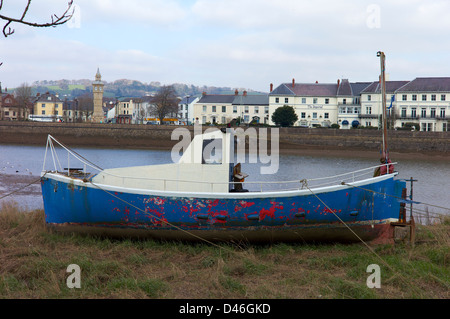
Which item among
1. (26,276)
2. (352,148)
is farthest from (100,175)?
(352,148)

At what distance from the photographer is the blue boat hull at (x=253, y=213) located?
1135cm

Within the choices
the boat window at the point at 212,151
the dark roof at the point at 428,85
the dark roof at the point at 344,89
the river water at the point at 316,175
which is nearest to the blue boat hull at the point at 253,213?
the boat window at the point at 212,151

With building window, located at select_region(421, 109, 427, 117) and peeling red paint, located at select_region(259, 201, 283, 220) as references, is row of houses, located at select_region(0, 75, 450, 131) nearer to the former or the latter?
building window, located at select_region(421, 109, 427, 117)

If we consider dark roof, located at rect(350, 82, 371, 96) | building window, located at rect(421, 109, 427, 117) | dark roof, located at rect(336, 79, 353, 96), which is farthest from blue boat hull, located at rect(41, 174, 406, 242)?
dark roof, located at rect(350, 82, 371, 96)

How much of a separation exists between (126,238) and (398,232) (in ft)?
25.2

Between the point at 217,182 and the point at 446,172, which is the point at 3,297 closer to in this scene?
the point at 217,182

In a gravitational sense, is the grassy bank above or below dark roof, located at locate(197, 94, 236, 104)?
below

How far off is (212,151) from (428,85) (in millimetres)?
69667

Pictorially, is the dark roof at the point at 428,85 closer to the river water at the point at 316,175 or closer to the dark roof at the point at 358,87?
the dark roof at the point at 358,87

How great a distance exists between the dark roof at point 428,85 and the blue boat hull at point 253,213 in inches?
2669

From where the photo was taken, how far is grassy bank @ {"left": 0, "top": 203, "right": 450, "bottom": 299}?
327 inches

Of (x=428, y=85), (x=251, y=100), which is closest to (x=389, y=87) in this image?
(x=428, y=85)

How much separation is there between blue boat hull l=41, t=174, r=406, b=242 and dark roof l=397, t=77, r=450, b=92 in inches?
2669

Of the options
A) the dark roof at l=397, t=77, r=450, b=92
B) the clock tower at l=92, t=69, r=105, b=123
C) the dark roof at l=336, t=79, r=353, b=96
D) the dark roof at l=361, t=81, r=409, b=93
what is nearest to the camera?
the dark roof at l=397, t=77, r=450, b=92
